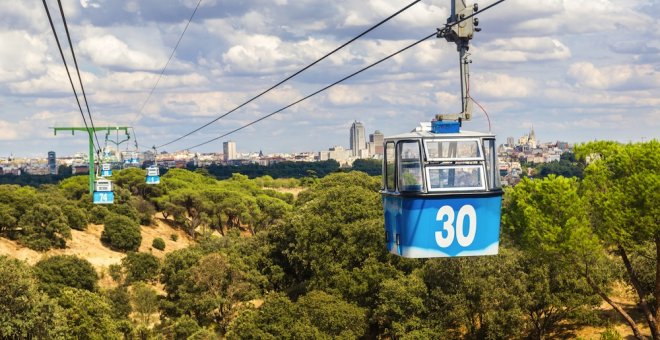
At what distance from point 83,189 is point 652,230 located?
9990 centimetres

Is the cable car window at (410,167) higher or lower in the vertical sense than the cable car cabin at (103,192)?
higher

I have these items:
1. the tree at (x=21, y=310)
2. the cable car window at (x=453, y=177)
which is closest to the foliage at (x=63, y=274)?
the tree at (x=21, y=310)

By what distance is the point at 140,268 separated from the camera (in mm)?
82688

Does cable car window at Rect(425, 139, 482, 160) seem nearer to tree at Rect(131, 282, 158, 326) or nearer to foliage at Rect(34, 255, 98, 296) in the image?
tree at Rect(131, 282, 158, 326)

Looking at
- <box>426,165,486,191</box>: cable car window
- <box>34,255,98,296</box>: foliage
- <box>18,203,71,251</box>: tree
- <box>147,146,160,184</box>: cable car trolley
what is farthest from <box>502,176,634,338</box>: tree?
<box>18,203,71,251</box>: tree

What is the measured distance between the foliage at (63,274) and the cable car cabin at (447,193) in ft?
183

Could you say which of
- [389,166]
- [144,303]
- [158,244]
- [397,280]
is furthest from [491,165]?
[158,244]

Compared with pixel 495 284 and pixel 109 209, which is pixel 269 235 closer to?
pixel 495 284

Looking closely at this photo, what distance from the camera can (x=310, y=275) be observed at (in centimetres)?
6500

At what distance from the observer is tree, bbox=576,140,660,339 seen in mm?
39844

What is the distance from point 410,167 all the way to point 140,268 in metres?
67.1

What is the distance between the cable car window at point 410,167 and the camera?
1898 cm

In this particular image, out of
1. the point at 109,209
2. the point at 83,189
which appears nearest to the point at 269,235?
the point at 109,209

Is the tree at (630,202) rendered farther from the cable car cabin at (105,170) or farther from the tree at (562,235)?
the cable car cabin at (105,170)
